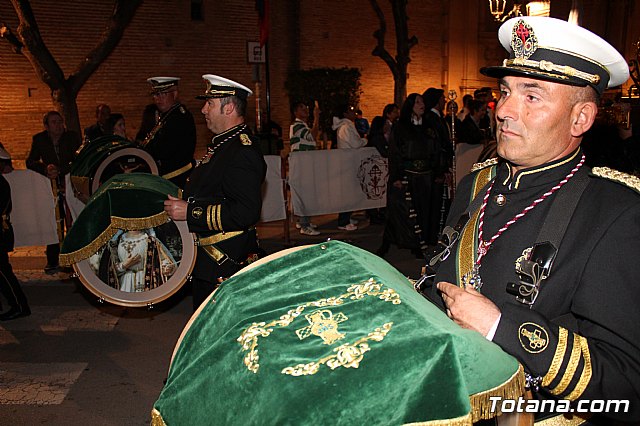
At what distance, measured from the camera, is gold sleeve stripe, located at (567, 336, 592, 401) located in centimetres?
161

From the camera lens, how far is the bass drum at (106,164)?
6.22 m

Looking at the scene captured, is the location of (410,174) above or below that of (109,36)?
below

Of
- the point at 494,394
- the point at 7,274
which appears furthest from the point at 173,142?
A: the point at 494,394

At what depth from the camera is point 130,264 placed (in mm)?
3998

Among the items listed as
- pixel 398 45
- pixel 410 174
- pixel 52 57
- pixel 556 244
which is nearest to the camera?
pixel 556 244

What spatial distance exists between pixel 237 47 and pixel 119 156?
48.3ft

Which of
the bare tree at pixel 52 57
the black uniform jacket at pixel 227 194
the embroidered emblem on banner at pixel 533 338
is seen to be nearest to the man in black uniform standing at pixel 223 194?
the black uniform jacket at pixel 227 194

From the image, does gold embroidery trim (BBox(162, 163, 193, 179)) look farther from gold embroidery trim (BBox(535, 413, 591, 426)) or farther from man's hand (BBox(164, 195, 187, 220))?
gold embroidery trim (BBox(535, 413, 591, 426))

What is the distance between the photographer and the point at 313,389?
4.11ft

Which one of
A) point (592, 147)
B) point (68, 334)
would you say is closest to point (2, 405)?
point (68, 334)

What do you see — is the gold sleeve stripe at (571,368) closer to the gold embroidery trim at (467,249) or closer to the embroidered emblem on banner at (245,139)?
the gold embroidery trim at (467,249)

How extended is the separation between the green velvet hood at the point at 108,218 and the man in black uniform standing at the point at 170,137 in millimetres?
2559

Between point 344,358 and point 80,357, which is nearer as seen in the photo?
point 344,358

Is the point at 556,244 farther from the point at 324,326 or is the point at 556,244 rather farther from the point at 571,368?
the point at 324,326
